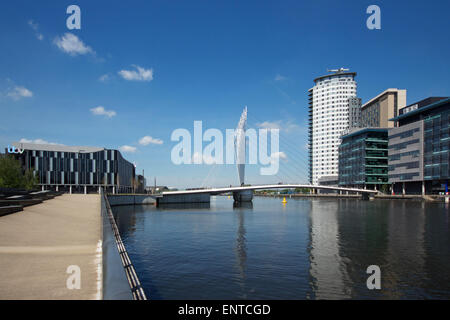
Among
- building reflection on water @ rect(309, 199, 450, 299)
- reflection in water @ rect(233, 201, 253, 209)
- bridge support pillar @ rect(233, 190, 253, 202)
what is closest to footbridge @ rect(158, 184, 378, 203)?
bridge support pillar @ rect(233, 190, 253, 202)

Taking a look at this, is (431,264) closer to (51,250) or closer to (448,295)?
(448,295)

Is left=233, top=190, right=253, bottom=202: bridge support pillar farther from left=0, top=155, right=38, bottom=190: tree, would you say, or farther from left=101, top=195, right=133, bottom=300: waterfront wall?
left=101, top=195, right=133, bottom=300: waterfront wall

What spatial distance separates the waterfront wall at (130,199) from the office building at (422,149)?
89.3 meters

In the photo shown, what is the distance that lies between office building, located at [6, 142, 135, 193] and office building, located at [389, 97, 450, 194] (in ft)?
367

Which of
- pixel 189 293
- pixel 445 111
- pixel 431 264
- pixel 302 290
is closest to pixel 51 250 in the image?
pixel 189 293

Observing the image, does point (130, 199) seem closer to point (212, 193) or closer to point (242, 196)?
point (212, 193)

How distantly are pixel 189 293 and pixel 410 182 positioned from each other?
4953 inches

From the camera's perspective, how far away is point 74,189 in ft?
391

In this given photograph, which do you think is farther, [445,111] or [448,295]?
[445,111]

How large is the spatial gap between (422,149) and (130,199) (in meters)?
97.3

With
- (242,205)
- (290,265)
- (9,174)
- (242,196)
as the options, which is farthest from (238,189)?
(290,265)

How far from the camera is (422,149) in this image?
104 meters

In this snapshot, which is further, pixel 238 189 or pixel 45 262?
pixel 238 189

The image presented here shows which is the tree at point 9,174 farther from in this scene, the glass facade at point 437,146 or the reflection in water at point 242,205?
the glass facade at point 437,146
